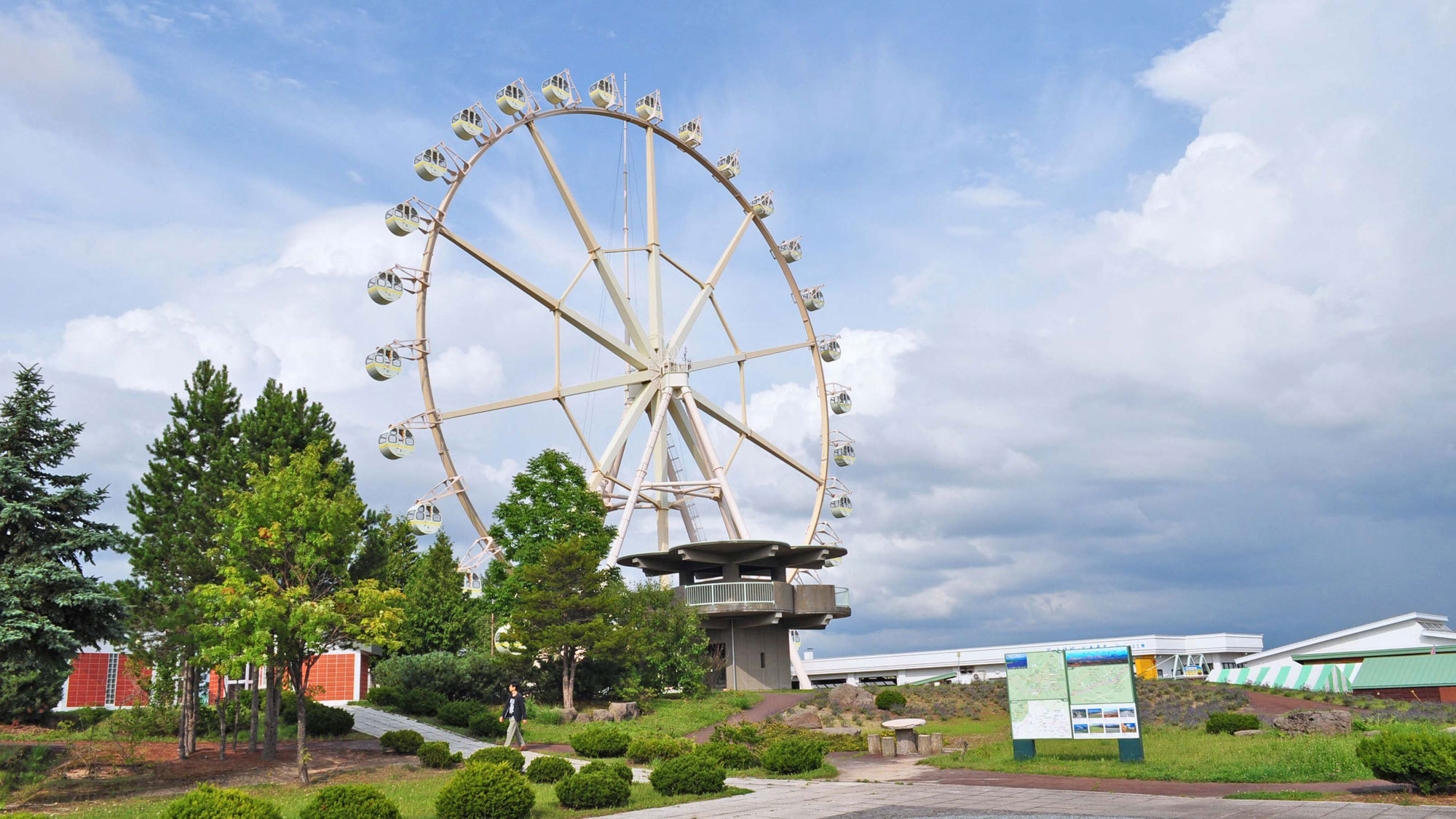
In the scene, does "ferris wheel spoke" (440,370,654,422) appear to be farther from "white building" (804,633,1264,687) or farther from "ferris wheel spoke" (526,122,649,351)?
"white building" (804,633,1264,687)

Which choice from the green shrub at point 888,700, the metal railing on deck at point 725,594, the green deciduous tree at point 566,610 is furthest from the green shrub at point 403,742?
the metal railing on deck at point 725,594

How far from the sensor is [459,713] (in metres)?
30.6

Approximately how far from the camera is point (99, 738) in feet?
83.6

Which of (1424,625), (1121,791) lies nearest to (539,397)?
(1121,791)

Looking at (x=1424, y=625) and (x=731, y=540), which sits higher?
(x=731, y=540)

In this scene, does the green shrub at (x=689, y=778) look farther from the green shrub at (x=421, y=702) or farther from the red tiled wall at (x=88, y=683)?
the red tiled wall at (x=88, y=683)

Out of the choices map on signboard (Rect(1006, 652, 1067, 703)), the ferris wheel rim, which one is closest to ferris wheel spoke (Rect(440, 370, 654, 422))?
the ferris wheel rim

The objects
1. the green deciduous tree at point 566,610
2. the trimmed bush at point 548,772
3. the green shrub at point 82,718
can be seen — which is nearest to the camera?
the trimmed bush at point 548,772

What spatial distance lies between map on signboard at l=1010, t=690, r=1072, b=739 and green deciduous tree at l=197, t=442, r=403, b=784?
42.3ft

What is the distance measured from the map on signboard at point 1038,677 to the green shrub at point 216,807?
47.5 ft

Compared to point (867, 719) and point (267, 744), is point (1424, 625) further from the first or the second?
point (267, 744)

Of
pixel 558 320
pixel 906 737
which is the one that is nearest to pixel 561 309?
pixel 558 320

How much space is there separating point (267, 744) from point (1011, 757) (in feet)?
54.1

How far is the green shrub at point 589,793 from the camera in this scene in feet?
54.9
